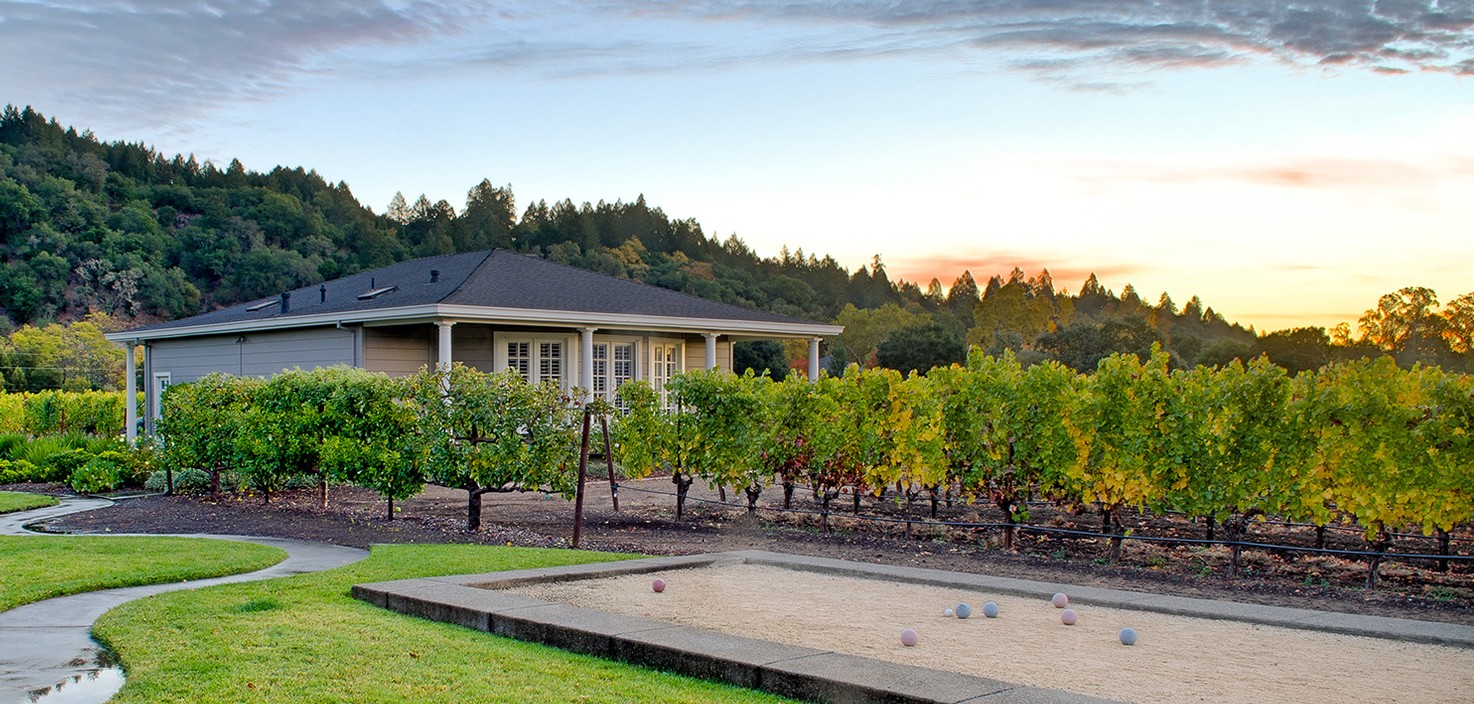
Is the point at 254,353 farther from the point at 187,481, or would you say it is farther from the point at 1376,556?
the point at 1376,556

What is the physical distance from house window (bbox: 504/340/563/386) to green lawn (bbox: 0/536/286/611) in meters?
10.3

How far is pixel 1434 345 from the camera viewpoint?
4062cm

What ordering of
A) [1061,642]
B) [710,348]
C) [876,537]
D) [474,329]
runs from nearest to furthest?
[1061,642], [876,537], [474,329], [710,348]

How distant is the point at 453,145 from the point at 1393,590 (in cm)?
2600

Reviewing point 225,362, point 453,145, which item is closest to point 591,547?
point 225,362

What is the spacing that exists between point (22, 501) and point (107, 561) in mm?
7439

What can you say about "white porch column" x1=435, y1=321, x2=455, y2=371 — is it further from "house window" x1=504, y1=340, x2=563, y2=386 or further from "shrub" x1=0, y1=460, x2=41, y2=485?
"shrub" x1=0, y1=460, x2=41, y2=485

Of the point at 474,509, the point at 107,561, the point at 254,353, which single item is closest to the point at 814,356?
the point at 254,353

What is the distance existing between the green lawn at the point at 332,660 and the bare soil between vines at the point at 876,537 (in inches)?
160

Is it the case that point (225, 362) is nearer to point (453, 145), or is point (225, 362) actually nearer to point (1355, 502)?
point (453, 145)

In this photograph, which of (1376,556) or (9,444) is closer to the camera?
(1376,556)

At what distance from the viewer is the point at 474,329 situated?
2122 centimetres

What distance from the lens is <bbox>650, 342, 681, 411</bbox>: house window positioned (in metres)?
23.5

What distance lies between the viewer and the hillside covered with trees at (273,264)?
4559 cm
